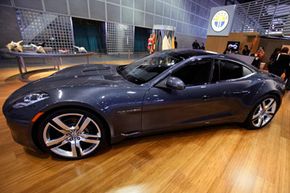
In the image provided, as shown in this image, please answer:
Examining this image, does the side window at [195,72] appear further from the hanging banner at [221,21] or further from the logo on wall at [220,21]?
the logo on wall at [220,21]

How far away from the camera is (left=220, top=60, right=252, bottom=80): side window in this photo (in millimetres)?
1917

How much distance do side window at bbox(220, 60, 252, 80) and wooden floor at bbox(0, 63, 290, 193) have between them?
2.90ft

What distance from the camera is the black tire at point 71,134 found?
4.49 ft

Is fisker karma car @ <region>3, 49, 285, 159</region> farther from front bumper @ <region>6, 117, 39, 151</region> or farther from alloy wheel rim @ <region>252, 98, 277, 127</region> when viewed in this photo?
alloy wheel rim @ <region>252, 98, 277, 127</region>

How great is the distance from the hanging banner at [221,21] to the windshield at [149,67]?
315 inches

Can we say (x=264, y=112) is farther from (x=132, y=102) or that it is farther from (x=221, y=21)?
(x=221, y=21)

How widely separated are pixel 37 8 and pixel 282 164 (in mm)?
8294

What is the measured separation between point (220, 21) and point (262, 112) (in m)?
8.28

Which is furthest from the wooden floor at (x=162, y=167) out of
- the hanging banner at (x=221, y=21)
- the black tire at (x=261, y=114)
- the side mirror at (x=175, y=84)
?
the hanging banner at (x=221, y=21)

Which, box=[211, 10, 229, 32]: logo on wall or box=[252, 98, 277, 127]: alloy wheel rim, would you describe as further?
box=[211, 10, 229, 32]: logo on wall

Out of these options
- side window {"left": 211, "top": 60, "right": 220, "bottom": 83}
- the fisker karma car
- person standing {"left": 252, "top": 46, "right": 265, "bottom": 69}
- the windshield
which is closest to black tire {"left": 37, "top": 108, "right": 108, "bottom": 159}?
the fisker karma car

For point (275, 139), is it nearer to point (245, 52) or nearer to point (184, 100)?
point (184, 100)

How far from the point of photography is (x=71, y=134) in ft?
4.84

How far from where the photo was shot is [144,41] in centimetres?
1084
